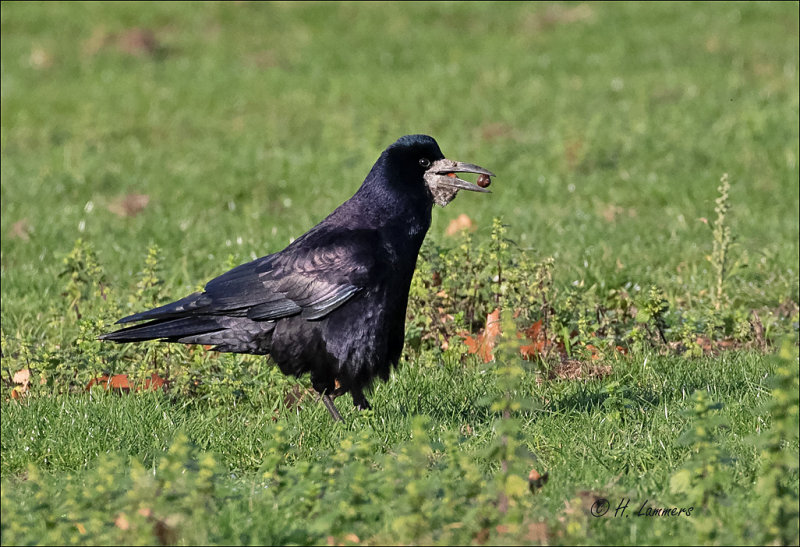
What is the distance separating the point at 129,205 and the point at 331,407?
5922 millimetres

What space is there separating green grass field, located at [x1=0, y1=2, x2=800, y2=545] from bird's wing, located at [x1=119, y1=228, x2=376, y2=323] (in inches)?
22.0

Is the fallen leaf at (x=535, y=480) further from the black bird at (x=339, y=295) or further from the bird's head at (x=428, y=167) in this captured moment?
the bird's head at (x=428, y=167)

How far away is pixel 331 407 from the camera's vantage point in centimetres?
603

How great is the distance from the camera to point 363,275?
5.86 m

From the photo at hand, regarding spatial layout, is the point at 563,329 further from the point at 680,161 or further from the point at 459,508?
the point at 680,161

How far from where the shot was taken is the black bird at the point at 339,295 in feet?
19.4

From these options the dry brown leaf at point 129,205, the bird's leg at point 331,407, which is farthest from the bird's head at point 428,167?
the dry brown leaf at point 129,205

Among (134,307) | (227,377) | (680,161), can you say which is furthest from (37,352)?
(680,161)

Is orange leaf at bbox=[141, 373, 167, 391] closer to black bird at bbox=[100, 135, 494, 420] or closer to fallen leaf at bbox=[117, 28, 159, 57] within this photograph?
black bird at bbox=[100, 135, 494, 420]

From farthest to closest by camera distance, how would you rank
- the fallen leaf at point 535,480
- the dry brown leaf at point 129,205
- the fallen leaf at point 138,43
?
the fallen leaf at point 138,43, the dry brown leaf at point 129,205, the fallen leaf at point 535,480

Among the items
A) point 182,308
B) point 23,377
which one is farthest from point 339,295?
point 23,377

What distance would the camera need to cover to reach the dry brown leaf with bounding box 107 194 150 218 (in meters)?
11.1

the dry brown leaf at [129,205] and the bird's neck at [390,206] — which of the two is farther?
the dry brown leaf at [129,205]

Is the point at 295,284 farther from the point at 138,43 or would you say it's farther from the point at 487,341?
the point at 138,43
